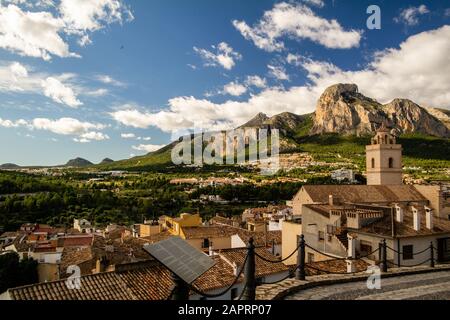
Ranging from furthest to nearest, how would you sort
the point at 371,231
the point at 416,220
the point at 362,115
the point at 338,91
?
the point at 338,91 → the point at 362,115 → the point at 371,231 → the point at 416,220

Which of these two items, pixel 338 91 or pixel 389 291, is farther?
pixel 338 91

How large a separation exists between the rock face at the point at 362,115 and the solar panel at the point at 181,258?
153925mm

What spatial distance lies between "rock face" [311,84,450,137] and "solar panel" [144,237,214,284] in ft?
505

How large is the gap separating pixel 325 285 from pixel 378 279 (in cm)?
134

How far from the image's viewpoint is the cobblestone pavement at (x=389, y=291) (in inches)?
261

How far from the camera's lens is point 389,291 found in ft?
23.2

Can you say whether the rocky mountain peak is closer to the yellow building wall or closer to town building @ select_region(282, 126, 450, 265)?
the yellow building wall

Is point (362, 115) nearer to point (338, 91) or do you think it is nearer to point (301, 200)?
point (338, 91)

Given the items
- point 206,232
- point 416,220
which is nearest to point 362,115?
point 206,232

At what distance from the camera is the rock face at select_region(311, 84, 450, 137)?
504 feet

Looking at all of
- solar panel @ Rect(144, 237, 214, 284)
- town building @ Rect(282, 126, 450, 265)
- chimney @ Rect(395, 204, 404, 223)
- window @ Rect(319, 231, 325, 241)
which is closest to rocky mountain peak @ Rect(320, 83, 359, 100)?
town building @ Rect(282, 126, 450, 265)

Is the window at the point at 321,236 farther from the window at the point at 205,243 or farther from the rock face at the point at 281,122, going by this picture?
the rock face at the point at 281,122

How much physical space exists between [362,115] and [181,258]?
16130cm

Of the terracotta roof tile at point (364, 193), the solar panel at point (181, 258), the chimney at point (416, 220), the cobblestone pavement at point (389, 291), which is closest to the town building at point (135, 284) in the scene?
the cobblestone pavement at point (389, 291)
